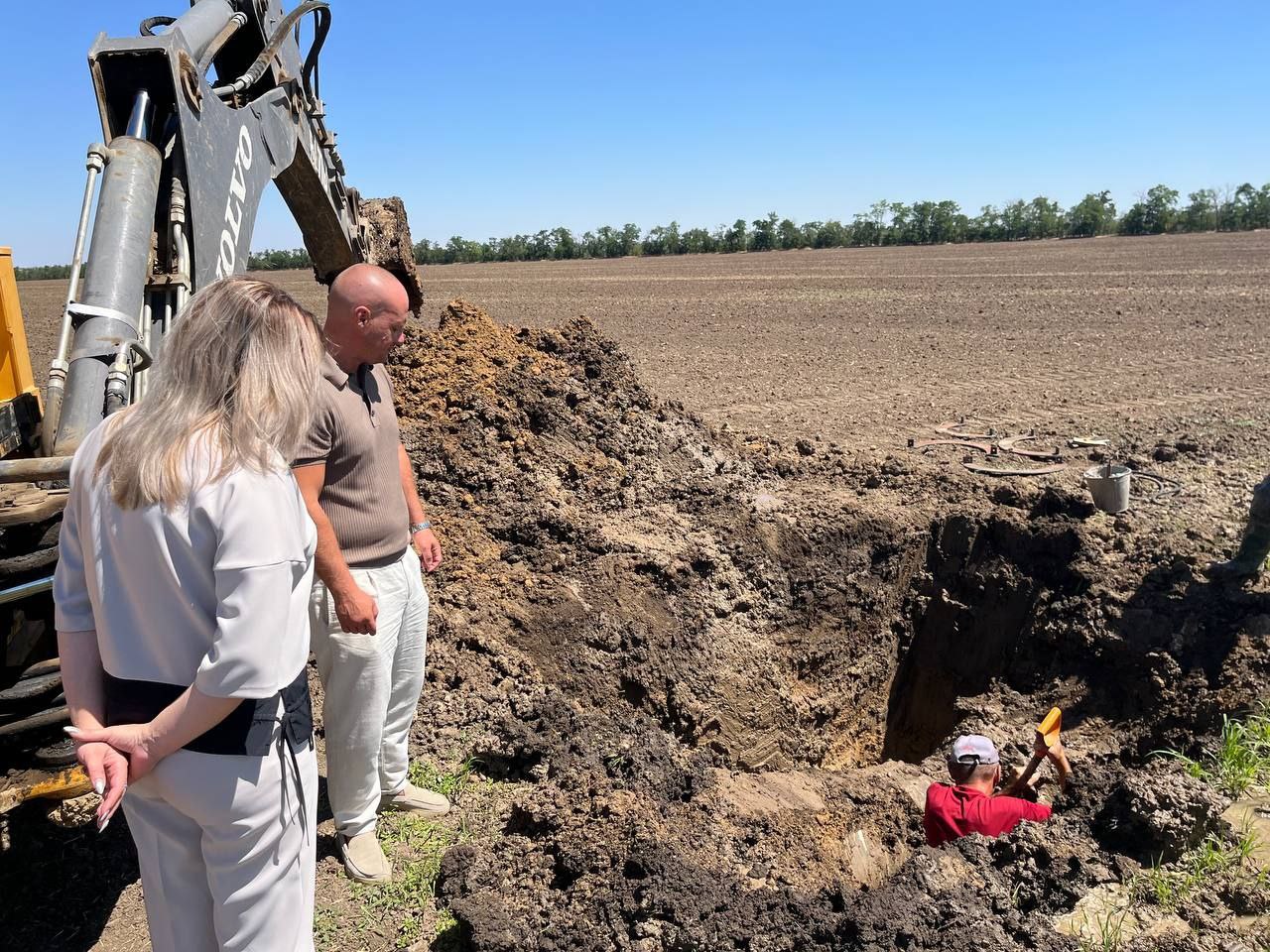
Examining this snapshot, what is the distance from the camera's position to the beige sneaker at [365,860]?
3289mm

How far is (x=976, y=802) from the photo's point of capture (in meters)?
3.56

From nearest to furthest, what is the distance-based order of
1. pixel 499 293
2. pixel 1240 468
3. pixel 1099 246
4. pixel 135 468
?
pixel 135 468, pixel 1240 468, pixel 499 293, pixel 1099 246

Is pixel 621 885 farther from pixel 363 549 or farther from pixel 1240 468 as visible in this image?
pixel 1240 468

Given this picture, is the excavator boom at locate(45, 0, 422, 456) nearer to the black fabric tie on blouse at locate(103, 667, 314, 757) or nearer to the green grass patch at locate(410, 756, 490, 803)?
the black fabric tie on blouse at locate(103, 667, 314, 757)

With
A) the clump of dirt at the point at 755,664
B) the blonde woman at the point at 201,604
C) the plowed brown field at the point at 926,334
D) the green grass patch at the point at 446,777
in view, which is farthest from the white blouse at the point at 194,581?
the plowed brown field at the point at 926,334

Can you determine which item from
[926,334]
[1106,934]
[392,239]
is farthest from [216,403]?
[926,334]

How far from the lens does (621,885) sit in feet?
9.96

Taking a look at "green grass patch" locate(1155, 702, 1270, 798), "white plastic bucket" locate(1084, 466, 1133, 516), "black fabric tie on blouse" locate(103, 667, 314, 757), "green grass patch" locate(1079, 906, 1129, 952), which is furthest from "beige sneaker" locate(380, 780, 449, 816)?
"white plastic bucket" locate(1084, 466, 1133, 516)

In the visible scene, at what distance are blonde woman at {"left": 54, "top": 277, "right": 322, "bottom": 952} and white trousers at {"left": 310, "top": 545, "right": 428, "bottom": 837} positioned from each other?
1.04 meters

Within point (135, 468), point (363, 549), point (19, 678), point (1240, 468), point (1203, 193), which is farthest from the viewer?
point (1203, 193)

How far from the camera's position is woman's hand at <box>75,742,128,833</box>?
1794 mm

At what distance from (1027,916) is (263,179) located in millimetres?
4026

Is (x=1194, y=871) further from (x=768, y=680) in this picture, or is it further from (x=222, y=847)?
(x=222, y=847)

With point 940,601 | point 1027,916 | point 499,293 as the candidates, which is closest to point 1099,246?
Answer: point 499,293
